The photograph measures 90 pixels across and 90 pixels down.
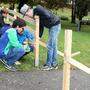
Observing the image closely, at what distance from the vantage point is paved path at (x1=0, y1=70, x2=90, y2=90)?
896 cm

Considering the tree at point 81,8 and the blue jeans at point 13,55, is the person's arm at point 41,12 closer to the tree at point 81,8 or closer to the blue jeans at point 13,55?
the blue jeans at point 13,55

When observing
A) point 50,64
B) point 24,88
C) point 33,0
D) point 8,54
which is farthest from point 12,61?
point 33,0

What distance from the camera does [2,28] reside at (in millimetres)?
12383

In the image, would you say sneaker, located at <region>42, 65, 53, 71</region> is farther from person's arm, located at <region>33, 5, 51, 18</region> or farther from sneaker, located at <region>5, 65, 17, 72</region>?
person's arm, located at <region>33, 5, 51, 18</region>

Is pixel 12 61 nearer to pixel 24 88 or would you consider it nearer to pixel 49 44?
pixel 49 44

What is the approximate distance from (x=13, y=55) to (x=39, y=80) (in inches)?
44.5

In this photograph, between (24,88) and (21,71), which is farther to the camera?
(21,71)

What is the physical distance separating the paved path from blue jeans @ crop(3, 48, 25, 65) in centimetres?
44

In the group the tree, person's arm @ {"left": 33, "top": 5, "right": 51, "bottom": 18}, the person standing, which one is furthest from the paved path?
the tree

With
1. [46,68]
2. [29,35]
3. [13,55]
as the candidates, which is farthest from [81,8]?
[13,55]

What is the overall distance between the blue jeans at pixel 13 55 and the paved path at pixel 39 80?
0.44 meters

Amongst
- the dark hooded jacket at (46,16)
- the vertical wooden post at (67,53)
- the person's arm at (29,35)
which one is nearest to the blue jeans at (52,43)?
the dark hooded jacket at (46,16)

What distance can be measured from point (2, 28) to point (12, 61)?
2.11 meters

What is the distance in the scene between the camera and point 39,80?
962 cm
